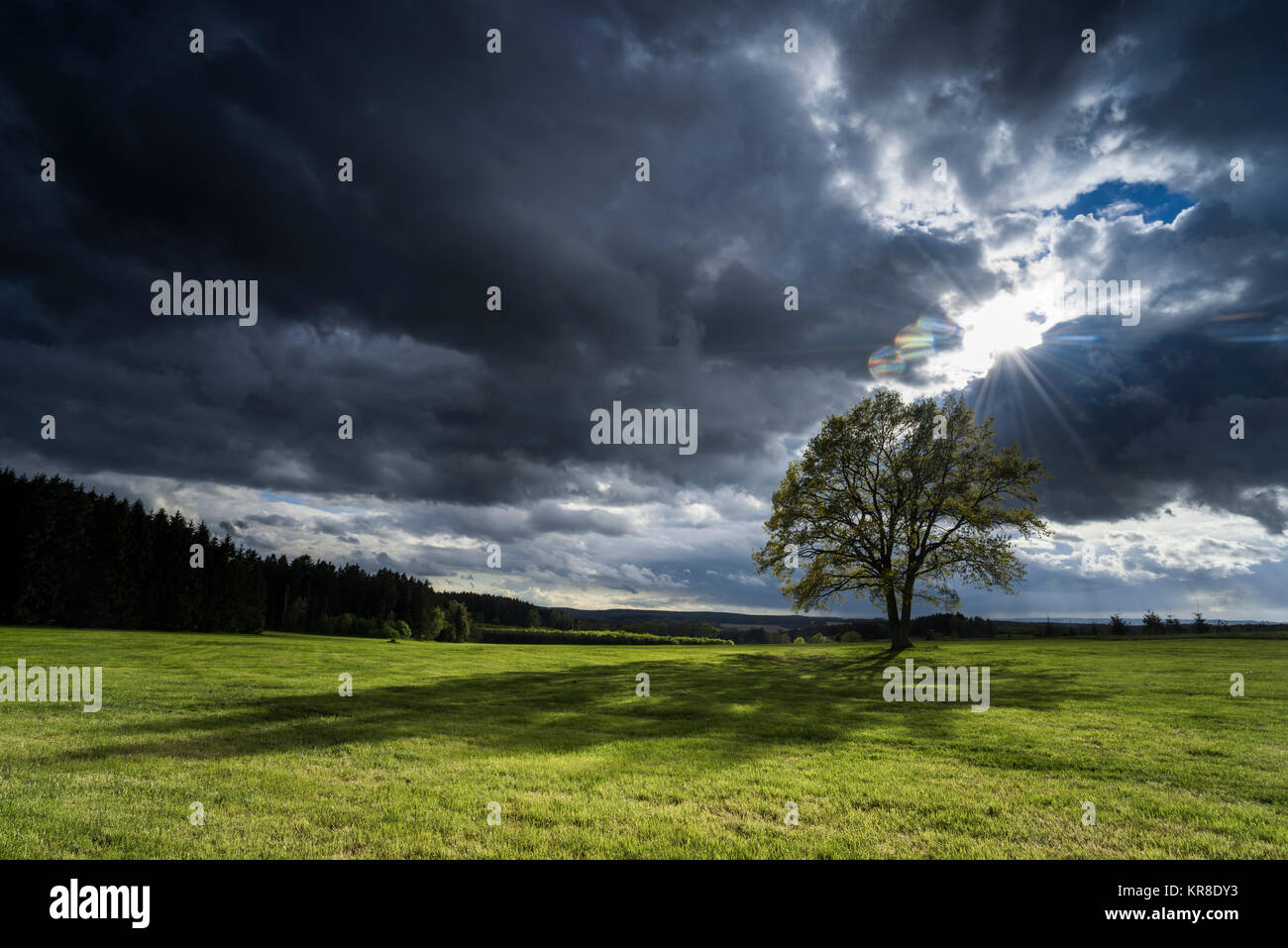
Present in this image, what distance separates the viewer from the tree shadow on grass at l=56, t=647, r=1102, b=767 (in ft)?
33.9

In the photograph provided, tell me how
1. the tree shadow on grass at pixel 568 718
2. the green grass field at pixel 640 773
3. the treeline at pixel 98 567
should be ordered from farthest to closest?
the treeline at pixel 98 567, the tree shadow on grass at pixel 568 718, the green grass field at pixel 640 773

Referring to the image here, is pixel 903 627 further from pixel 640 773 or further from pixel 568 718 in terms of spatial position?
pixel 640 773

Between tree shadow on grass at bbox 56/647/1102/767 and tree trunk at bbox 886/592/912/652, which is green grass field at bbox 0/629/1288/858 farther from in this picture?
tree trunk at bbox 886/592/912/652

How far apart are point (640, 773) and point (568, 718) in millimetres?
5850

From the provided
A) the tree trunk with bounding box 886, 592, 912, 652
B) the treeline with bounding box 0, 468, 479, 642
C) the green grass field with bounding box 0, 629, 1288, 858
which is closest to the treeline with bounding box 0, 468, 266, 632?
the treeline with bounding box 0, 468, 479, 642

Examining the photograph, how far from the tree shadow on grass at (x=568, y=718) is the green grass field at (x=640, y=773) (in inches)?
4.2

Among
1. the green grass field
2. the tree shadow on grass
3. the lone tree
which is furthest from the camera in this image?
the lone tree

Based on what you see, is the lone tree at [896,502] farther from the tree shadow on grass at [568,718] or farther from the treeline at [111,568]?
the treeline at [111,568]

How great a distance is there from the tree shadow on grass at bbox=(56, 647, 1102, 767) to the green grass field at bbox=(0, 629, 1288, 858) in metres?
0.11

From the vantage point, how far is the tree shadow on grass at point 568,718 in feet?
33.9

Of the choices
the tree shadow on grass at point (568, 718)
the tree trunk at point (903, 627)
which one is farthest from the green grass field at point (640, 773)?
the tree trunk at point (903, 627)

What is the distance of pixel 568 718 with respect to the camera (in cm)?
1396
